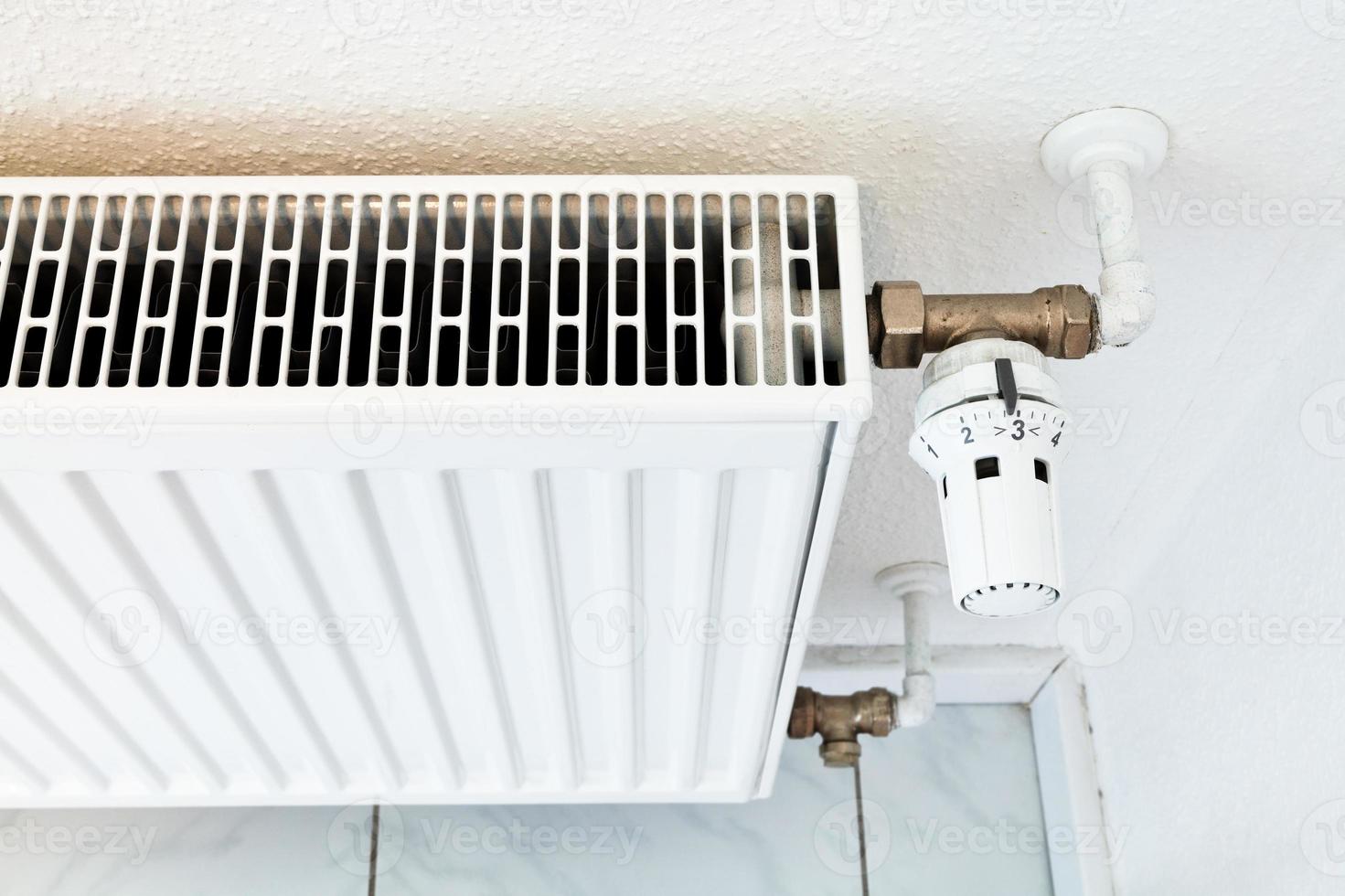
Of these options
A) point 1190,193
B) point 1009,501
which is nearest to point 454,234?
point 1009,501

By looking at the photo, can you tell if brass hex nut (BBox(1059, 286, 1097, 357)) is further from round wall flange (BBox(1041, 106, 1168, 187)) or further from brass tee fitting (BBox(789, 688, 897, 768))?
brass tee fitting (BBox(789, 688, 897, 768))

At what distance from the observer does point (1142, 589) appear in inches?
40.4

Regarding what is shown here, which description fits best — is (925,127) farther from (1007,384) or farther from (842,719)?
(842,719)

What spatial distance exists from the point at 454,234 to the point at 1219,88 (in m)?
0.36

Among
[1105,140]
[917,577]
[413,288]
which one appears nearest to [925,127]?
[1105,140]

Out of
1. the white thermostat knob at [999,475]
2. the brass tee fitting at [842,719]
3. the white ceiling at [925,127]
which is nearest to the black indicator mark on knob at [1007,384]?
the white thermostat knob at [999,475]

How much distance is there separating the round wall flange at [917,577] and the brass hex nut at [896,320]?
437 millimetres

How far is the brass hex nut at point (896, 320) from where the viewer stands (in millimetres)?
578

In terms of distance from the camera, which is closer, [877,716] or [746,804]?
[877,716]

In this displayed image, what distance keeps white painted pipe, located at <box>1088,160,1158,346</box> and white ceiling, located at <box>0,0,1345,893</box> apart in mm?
36

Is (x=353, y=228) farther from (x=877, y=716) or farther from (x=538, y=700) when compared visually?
(x=877, y=716)

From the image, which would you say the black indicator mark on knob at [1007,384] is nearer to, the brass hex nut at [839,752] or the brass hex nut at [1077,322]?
the brass hex nut at [1077,322]

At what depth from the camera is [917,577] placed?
39.2 inches

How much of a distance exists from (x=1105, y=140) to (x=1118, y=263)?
0.20ft
